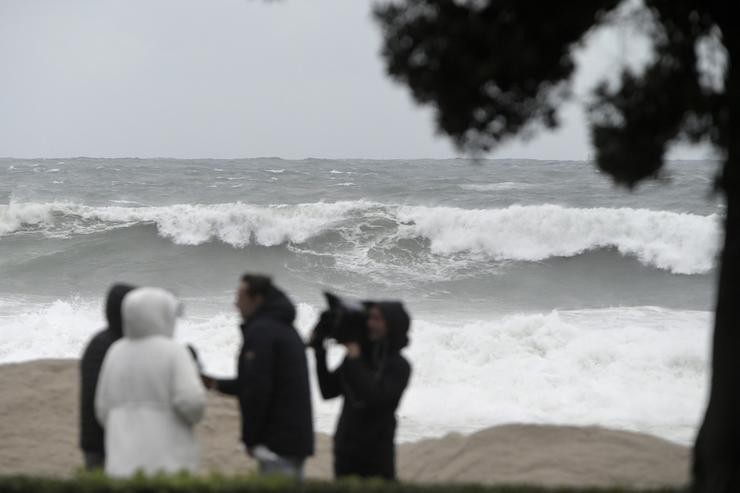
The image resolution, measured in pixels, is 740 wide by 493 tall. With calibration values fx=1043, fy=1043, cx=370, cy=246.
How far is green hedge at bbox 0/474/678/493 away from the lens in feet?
16.3

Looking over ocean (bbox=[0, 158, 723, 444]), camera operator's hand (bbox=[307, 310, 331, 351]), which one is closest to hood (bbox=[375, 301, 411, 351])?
camera operator's hand (bbox=[307, 310, 331, 351])

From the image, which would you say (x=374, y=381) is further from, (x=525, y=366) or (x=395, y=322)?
(x=525, y=366)

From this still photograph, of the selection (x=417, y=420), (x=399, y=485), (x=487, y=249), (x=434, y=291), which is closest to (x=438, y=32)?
(x=399, y=485)

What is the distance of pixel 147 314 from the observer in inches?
190

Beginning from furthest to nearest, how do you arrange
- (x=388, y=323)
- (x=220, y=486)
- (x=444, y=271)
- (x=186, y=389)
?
(x=444, y=271) → (x=388, y=323) → (x=220, y=486) → (x=186, y=389)

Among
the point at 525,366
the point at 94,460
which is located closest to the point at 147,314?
the point at 94,460

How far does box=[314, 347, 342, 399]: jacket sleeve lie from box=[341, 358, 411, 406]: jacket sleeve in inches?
10.5

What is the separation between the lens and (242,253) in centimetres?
2741

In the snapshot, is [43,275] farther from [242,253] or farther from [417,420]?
[417,420]

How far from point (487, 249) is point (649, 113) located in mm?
21655

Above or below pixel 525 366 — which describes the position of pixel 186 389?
above

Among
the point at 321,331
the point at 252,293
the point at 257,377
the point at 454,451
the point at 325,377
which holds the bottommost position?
the point at 454,451

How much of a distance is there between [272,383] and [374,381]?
53 cm

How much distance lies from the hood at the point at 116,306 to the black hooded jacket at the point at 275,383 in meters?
0.68
